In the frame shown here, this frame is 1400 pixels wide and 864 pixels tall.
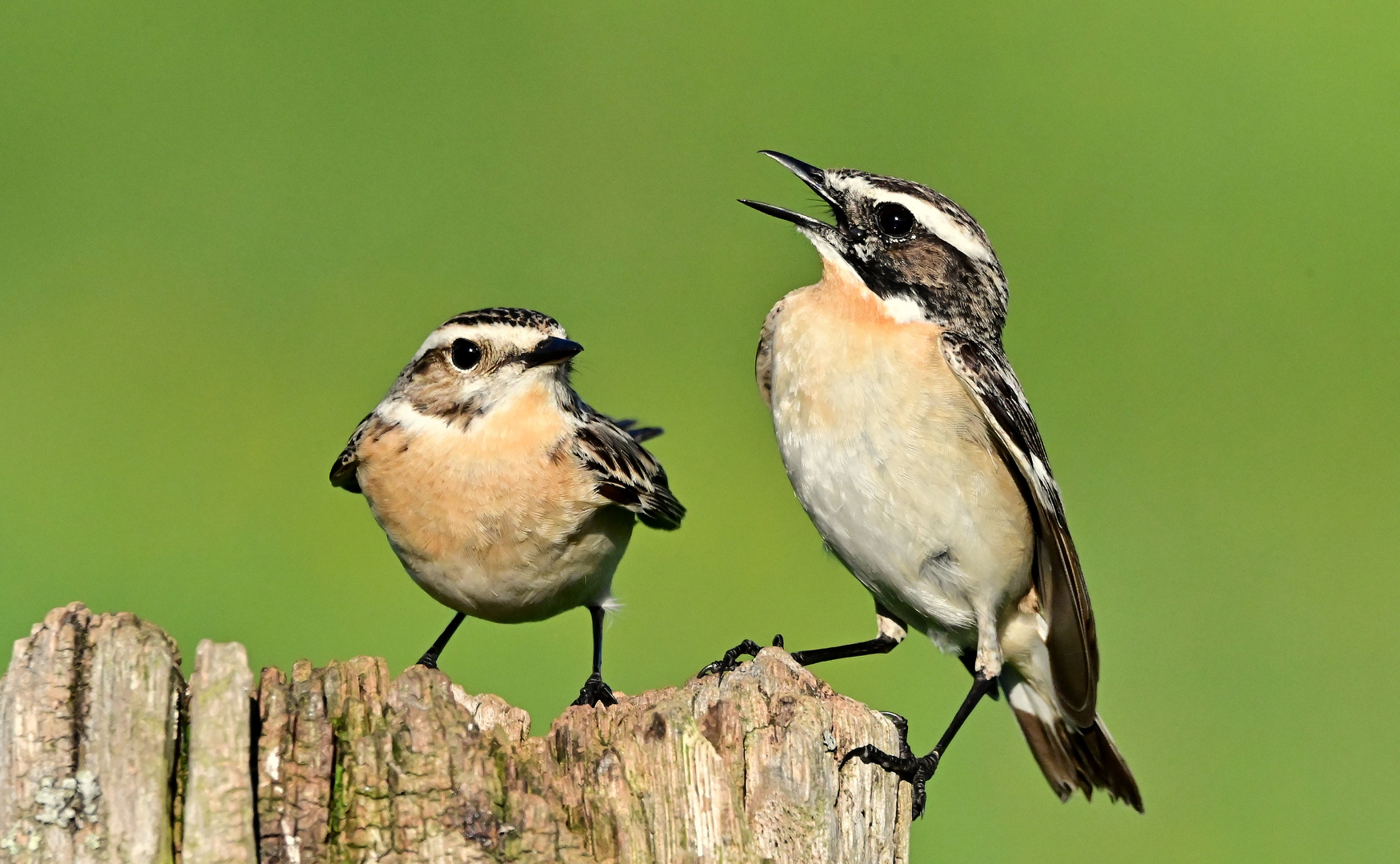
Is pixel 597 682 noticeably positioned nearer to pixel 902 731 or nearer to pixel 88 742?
pixel 902 731

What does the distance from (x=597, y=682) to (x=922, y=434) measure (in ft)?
6.55

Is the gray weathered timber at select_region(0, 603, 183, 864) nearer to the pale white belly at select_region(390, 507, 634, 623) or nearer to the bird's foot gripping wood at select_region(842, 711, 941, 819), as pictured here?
the bird's foot gripping wood at select_region(842, 711, 941, 819)

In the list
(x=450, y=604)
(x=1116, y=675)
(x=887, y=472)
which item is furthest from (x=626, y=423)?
(x=1116, y=675)

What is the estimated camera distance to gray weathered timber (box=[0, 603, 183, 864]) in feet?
11.5

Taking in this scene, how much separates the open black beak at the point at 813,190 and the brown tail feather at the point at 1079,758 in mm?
2868

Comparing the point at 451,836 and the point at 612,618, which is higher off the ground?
the point at 612,618

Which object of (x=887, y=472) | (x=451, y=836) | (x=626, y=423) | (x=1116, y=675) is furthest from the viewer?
(x=1116, y=675)

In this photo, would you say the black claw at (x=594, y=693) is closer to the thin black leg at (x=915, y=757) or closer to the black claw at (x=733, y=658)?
the black claw at (x=733, y=658)

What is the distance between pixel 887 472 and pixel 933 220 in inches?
47.7

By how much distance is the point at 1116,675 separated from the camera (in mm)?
A: 10812

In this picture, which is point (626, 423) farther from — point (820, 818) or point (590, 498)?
point (820, 818)

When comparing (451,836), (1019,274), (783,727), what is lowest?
(451,836)

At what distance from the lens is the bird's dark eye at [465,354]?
22.2 feet

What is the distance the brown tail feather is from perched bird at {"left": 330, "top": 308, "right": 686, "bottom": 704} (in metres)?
2.30
